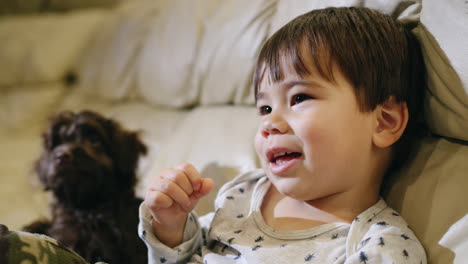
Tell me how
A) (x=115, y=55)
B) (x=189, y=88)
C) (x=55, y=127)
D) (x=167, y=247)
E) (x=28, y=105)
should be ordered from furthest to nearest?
(x=28, y=105), (x=115, y=55), (x=189, y=88), (x=55, y=127), (x=167, y=247)

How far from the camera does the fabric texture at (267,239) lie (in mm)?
736

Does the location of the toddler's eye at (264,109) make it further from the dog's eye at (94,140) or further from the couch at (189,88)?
the dog's eye at (94,140)

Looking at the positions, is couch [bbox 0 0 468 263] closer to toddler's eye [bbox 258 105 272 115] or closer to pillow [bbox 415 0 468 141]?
pillow [bbox 415 0 468 141]

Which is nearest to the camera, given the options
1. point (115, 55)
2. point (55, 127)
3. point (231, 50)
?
point (55, 127)

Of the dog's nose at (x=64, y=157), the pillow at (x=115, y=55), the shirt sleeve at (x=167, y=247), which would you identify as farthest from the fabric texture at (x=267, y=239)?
the pillow at (x=115, y=55)

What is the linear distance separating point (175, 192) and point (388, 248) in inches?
14.6

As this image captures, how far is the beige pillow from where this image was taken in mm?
801

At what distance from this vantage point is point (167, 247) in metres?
0.89

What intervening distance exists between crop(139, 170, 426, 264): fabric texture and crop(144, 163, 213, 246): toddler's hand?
6 cm

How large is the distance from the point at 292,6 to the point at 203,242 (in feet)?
2.15

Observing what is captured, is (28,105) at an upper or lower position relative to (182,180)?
lower

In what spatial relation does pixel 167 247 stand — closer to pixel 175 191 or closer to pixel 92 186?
pixel 175 191

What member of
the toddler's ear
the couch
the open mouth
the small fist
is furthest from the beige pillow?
the small fist

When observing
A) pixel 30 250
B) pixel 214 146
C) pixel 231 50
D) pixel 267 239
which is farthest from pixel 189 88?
pixel 30 250
